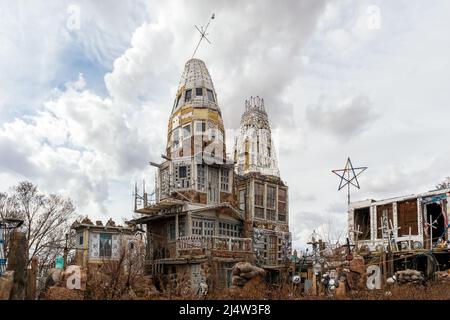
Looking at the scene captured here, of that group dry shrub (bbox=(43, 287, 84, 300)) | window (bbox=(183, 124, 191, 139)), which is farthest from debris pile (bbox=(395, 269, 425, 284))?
window (bbox=(183, 124, 191, 139))

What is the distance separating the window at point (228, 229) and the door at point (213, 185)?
158 centimetres

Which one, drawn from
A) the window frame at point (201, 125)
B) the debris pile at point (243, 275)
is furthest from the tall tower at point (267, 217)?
the debris pile at point (243, 275)

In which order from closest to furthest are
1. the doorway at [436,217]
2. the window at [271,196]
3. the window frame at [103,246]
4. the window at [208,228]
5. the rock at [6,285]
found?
1. the rock at [6,285]
2. the doorway at [436,217]
3. the window at [208,228]
4. the window frame at [103,246]
5. the window at [271,196]

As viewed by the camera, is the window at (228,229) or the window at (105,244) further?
the window at (105,244)

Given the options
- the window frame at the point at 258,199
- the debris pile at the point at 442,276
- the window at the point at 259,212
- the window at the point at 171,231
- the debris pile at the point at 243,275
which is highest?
the window frame at the point at 258,199

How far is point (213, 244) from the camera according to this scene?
84.6ft

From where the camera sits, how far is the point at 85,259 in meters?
32.0

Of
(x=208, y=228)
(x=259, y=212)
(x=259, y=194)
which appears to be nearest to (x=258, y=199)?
(x=259, y=194)

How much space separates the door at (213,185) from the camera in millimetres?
30938

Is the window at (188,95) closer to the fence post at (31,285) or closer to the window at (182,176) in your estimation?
the window at (182,176)

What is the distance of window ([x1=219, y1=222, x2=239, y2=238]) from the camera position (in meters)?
30.5

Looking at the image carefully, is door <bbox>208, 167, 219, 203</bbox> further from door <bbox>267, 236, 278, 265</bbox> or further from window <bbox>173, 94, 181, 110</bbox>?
window <bbox>173, 94, 181, 110</bbox>
